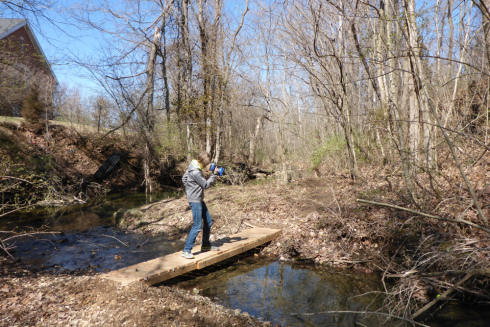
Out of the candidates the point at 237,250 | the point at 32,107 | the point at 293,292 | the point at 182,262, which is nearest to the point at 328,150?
the point at 237,250

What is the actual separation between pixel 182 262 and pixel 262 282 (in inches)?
62.0

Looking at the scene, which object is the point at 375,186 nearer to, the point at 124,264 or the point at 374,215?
the point at 374,215

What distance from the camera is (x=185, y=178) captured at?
249 inches

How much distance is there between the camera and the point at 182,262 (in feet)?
20.6

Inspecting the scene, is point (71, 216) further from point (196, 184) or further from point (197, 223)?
point (196, 184)

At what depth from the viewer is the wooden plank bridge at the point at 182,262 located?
5434 millimetres

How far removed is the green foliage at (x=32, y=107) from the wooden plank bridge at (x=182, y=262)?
1735 centimetres

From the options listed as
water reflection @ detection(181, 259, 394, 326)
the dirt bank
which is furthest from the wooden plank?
the dirt bank

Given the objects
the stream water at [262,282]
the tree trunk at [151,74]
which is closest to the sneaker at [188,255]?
the stream water at [262,282]

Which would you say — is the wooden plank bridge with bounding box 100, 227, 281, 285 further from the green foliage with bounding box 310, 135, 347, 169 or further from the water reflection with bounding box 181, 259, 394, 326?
the green foliage with bounding box 310, 135, 347, 169

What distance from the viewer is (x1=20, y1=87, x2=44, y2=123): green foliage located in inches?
770

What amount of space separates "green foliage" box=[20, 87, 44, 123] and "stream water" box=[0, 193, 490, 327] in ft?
37.4

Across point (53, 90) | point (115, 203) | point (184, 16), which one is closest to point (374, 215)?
point (115, 203)

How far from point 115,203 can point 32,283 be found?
10.8m
